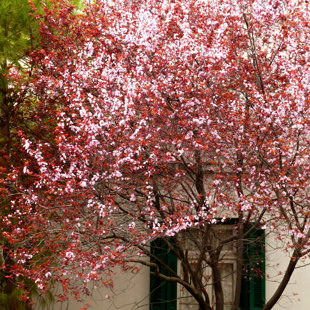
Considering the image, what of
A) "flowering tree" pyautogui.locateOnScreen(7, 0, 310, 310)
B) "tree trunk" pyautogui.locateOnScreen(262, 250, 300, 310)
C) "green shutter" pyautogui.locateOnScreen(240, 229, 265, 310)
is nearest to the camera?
"flowering tree" pyautogui.locateOnScreen(7, 0, 310, 310)

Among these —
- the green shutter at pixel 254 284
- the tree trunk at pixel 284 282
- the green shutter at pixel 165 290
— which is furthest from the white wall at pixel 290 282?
the tree trunk at pixel 284 282

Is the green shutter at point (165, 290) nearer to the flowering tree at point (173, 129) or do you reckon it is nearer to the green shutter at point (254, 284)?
the green shutter at point (254, 284)

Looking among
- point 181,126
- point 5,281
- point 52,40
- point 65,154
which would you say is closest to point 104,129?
point 65,154

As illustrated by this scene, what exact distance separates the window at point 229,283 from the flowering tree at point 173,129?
5.06 ft

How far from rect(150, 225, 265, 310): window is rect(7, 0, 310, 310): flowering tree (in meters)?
1.54

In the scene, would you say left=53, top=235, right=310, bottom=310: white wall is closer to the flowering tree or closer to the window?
the window

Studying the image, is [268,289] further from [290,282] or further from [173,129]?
[173,129]

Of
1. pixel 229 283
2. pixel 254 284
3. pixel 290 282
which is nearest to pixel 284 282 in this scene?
pixel 254 284

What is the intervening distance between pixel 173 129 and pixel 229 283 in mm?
4079

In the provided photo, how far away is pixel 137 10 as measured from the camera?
29.8ft

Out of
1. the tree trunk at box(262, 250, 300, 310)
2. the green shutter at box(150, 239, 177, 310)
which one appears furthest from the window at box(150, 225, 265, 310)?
the tree trunk at box(262, 250, 300, 310)

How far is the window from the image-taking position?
994 cm

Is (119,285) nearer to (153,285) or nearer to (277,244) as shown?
(153,285)

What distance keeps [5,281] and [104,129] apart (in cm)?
394
